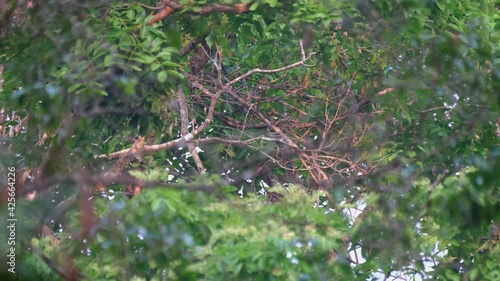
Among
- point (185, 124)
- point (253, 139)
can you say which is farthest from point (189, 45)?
point (253, 139)

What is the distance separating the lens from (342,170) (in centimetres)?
561

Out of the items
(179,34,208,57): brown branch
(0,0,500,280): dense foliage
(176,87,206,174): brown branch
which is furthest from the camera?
(176,87,206,174): brown branch

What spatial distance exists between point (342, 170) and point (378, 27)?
34.4 inches

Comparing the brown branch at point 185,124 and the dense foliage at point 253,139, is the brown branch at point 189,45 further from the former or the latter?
the brown branch at point 185,124

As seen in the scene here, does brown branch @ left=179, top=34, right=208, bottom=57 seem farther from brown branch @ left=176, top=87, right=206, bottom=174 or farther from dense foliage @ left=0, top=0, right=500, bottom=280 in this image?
brown branch @ left=176, top=87, right=206, bottom=174

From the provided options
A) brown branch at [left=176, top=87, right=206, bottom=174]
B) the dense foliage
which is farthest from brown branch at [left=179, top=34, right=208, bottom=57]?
brown branch at [left=176, top=87, right=206, bottom=174]

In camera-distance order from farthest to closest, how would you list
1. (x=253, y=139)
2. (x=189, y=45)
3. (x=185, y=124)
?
(x=253, y=139) → (x=185, y=124) → (x=189, y=45)

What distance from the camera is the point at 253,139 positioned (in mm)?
5711

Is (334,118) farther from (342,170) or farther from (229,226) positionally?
(229,226)

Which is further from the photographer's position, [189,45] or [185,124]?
[185,124]

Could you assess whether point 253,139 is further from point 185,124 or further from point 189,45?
point 189,45

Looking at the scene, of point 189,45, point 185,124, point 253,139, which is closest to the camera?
point 189,45

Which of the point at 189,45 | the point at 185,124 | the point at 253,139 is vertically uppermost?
the point at 189,45

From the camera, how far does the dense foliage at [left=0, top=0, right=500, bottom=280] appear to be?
11.1ft
